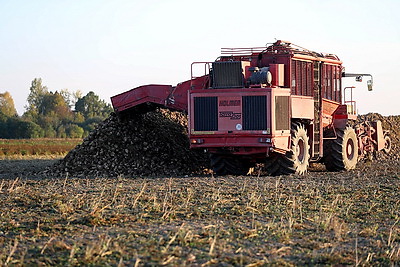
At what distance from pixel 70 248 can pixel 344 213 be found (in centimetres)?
505

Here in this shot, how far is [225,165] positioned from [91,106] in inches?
2965

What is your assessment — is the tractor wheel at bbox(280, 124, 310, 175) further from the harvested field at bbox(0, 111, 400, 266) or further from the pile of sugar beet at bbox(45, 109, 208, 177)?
the pile of sugar beet at bbox(45, 109, 208, 177)

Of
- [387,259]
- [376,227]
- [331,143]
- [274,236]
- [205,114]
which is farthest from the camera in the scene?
[331,143]

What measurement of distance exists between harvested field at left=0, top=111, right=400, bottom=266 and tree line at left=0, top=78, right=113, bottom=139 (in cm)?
5510

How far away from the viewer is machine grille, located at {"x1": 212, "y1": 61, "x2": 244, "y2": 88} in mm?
19297

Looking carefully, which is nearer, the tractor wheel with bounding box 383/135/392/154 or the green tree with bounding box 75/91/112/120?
the tractor wheel with bounding box 383/135/392/154

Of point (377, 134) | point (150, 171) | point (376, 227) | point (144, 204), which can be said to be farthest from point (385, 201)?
point (377, 134)

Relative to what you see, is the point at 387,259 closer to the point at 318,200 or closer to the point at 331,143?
the point at 318,200

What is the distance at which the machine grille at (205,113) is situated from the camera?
1894 cm

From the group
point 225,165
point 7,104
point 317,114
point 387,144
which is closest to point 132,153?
point 225,165

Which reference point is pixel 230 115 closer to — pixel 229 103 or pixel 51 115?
pixel 229 103

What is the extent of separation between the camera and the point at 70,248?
29.2ft

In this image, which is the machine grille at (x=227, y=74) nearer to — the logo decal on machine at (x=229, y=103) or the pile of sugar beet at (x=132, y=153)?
the logo decal on machine at (x=229, y=103)

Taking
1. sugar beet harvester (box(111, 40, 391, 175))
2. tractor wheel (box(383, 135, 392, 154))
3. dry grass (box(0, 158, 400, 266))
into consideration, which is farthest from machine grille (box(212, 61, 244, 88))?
tractor wheel (box(383, 135, 392, 154))
